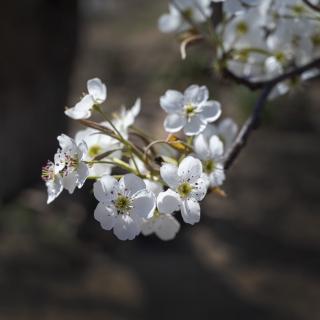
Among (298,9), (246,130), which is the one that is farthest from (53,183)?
(298,9)

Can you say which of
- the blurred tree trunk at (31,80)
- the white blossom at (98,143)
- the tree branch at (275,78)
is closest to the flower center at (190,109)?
the white blossom at (98,143)

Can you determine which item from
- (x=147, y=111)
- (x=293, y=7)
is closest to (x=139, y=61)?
(x=147, y=111)

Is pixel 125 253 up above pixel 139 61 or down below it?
above

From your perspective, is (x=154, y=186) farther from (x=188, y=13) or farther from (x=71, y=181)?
(x=188, y=13)

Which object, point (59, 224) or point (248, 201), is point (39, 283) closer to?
point (59, 224)

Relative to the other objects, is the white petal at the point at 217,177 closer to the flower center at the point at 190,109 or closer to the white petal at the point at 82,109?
the flower center at the point at 190,109

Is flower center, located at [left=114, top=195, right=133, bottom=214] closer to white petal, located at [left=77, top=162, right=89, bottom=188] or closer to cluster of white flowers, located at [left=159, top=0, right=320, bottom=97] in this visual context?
white petal, located at [left=77, top=162, right=89, bottom=188]
